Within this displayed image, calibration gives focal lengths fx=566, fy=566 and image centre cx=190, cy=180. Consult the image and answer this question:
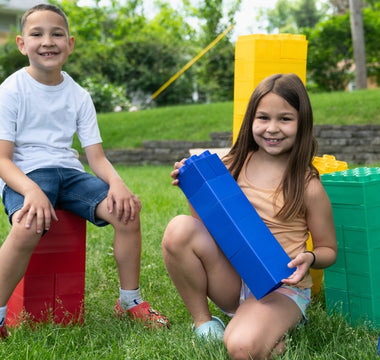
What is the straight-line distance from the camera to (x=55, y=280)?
96.3 inches

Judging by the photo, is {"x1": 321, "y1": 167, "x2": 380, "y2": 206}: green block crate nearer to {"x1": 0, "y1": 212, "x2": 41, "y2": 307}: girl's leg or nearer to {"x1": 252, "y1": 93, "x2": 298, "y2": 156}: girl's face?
{"x1": 252, "y1": 93, "x2": 298, "y2": 156}: girl's face

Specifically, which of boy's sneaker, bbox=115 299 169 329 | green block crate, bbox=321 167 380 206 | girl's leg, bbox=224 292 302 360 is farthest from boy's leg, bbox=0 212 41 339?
green block crate, bbox=321 167 380 206

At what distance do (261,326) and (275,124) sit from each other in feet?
2.49

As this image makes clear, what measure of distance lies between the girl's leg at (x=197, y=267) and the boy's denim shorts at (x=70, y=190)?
1.31 feet

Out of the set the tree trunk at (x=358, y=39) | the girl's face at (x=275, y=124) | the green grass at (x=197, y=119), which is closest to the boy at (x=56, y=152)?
the girl's face at (x=275, y=124)

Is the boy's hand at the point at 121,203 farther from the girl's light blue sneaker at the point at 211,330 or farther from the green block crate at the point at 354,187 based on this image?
the green block crate at the point at 354,187

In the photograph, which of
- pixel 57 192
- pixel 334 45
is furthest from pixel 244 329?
pixel 334 45

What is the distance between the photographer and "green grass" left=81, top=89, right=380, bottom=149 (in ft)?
30.8

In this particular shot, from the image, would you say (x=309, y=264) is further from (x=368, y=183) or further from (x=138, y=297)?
(x=138, y=297)

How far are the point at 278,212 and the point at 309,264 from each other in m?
0.27

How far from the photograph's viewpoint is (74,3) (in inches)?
793

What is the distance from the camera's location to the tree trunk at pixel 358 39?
12578 millimetres

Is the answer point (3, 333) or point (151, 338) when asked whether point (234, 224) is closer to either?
point (151, 338)

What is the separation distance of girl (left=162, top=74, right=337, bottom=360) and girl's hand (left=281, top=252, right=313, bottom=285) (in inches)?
4.5
